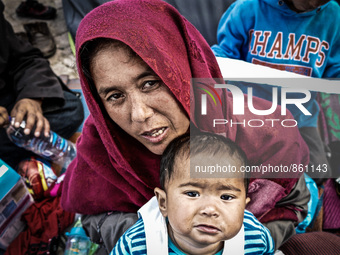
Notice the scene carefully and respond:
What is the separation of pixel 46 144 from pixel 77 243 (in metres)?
0.51

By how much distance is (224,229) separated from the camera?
56cm

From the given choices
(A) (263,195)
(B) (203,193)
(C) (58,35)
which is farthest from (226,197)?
(C) (58,35)

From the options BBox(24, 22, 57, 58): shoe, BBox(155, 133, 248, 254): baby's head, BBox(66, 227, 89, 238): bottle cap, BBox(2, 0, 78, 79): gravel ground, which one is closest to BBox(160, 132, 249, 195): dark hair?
Result: BBox(155, 133, 248, 254): baby's head

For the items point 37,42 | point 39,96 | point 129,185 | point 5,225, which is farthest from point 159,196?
point 37,42

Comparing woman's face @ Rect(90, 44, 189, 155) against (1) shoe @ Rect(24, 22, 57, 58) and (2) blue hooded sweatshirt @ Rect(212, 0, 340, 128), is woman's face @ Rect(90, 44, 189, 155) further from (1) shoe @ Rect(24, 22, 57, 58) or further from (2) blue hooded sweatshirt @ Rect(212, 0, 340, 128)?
(1) shoe @ Rect(24, 22, 57, 58)

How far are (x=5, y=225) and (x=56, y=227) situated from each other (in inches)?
8.0

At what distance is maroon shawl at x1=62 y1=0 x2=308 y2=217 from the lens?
57 cm

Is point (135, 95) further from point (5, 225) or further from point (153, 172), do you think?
point (5, 225)

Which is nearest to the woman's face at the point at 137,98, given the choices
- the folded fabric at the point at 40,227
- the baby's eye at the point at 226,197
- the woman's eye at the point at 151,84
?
the woman's eye at the point at 151,84

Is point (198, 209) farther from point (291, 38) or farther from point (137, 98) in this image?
point (291, 38)

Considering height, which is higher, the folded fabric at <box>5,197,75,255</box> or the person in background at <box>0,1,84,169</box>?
the person in background at <box>0,1,84,169</box>

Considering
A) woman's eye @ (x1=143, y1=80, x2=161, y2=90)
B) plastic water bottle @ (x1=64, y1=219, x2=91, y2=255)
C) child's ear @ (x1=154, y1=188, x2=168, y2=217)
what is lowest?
plastic water bottle @ (x1=64, y1=219, x2=91, y2=255)

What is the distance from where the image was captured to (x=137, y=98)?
23.6 inches

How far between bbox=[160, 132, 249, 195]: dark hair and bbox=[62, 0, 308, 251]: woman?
0.03 m
